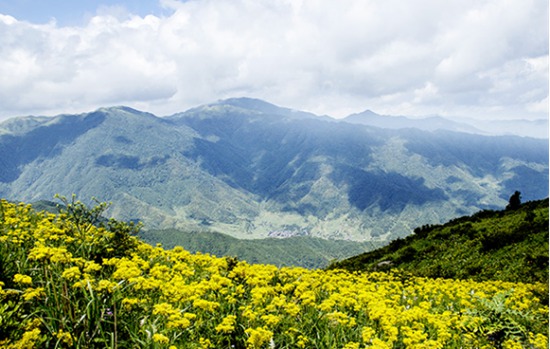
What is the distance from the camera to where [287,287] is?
9.09 metres

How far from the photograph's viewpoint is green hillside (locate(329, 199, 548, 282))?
30722mm

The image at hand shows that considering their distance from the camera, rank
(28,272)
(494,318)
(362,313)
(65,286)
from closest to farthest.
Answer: (65,286)
(28,272)
(494,318)
(362,313)

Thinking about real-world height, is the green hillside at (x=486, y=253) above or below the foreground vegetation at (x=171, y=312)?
below

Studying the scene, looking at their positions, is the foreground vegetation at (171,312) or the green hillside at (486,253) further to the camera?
the green hillside at (486,253)

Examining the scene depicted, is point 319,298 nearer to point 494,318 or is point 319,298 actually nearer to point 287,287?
point 287,287

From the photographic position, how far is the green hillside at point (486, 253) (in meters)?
30.7

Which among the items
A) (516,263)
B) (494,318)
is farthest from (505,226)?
(494,318)

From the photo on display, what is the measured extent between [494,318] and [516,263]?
2833cm

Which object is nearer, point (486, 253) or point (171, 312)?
point (171, 312)

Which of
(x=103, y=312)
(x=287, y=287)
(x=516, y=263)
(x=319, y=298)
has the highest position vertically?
(x=103, y=312)

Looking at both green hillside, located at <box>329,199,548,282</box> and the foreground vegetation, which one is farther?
green hillside, located at <box>329,199,548,282</box>

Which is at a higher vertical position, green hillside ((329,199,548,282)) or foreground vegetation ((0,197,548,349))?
foreground vegetation ((0,197,548,349))

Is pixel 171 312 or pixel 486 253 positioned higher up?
pixel 171 312

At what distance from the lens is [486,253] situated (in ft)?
119
